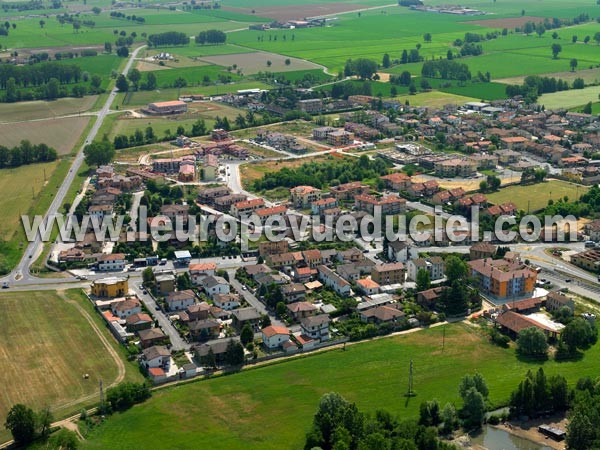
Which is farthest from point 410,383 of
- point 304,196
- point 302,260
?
point 304,196

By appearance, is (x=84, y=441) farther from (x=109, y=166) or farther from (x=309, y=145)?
(x=309, y=145)

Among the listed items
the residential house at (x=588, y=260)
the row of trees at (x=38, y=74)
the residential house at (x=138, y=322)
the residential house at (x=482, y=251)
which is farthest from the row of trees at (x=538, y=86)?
the residential house at (x=138, y=322)

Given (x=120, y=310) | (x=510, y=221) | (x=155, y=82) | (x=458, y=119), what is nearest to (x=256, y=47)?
(x=155, y=82)

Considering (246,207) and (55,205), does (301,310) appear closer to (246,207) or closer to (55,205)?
(246,207)

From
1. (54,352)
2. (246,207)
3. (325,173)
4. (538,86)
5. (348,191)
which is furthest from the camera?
(538,86)

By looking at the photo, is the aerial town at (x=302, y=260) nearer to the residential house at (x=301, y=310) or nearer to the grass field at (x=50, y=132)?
the residential house at (x=301, y=310)

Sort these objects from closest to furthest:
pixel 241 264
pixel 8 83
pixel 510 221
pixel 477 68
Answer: pixel 241 264, pixel 510 221, pixel 8 83, pixel 477 68

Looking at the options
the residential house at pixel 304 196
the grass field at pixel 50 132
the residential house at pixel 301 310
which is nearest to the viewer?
the residential house at pixel 301 310
